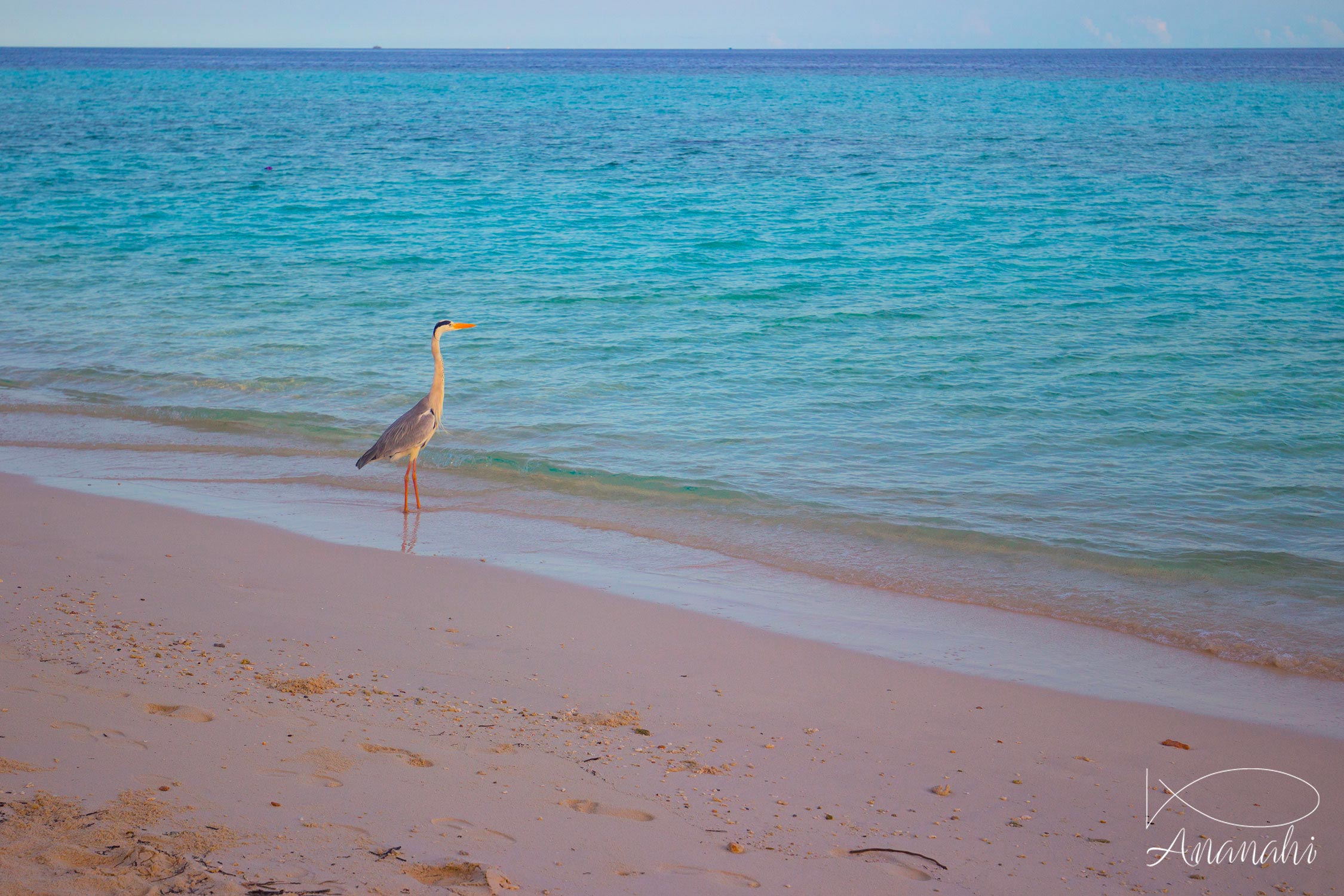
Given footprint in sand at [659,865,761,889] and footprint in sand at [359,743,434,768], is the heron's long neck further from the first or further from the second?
footprint in sand at [659,865,761,889]

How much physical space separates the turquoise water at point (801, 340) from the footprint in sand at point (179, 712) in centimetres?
389

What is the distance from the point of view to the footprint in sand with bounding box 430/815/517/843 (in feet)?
11.0

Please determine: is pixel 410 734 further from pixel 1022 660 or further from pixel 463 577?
pixel 1022 660

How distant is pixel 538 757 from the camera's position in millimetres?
3941

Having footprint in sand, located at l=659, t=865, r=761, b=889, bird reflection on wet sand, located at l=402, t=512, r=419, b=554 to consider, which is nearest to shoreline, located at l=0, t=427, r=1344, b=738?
bird reflection on wet sand, located at l=402, t=512, r=419, b=554

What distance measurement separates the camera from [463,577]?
6281 millimetres

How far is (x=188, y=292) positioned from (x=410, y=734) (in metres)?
14.8

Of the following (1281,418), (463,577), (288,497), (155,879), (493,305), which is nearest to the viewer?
(155,879)

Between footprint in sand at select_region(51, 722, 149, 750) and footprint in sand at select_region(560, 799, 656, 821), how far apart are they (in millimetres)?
1609

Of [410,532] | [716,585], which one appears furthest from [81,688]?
[716,585]

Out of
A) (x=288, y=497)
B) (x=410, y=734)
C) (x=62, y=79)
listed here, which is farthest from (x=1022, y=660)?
(x=62, y=79)

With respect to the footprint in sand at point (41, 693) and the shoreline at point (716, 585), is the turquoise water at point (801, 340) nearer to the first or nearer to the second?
the shoreline at point (716, 585)

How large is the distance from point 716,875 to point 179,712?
7.59 ft

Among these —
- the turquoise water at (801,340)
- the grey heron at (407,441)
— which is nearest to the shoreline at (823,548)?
the turquoise water at (801,340)
